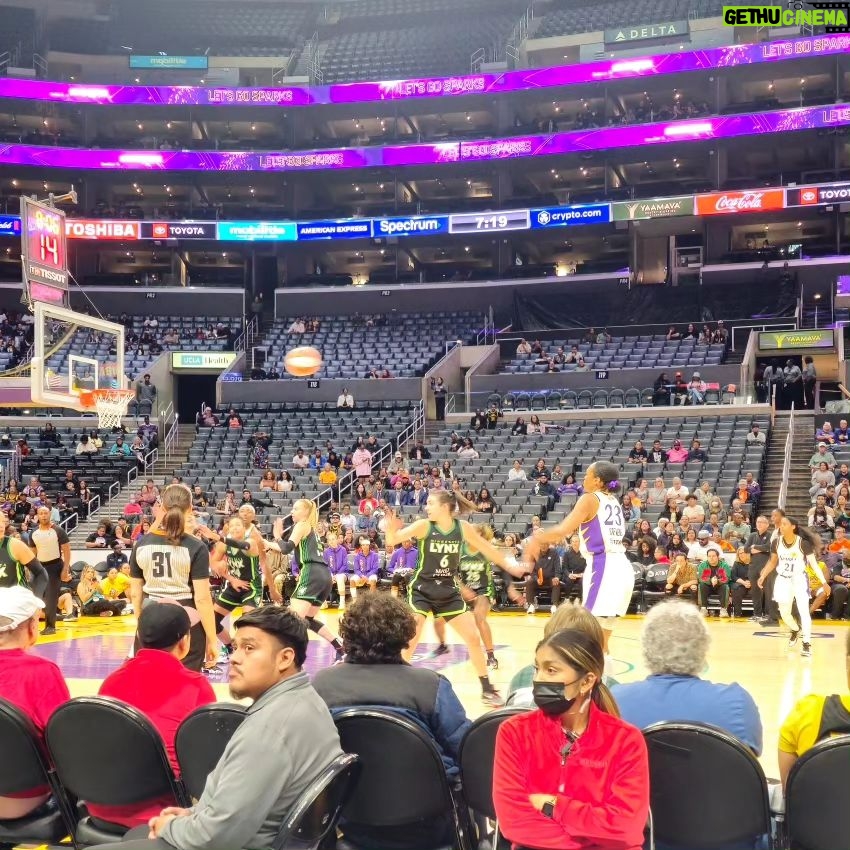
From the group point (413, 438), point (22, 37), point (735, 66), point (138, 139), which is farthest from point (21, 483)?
point (735, 66)

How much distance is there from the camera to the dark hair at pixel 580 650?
122 inches

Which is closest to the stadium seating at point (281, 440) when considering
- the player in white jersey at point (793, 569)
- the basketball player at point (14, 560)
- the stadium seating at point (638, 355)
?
the stadium seating at point (638, 355)

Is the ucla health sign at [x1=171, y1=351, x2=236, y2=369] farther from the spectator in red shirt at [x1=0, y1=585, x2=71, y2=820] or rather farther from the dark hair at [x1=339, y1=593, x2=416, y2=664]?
the dark hair at [x1=339, y1=593, x2=416, y2=664]

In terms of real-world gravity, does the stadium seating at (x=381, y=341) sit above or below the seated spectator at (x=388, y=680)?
above

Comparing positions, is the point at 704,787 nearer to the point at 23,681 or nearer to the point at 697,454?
the point at 23,681

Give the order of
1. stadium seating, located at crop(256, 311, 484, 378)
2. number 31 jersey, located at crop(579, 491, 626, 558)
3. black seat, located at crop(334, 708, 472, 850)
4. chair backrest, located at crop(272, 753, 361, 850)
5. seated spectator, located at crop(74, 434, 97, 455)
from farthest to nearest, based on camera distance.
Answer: stadium seating, located at crop(256, 311, 484, 378)
seated spectator, located at crop(74, 434, 97, 455)
number 31 jersey, located at crop(579, 491, 626, 558)
black seat, located at crop(334, 708, 472, 850)
chair backrest, located at crop(272, 753, 361, 850)

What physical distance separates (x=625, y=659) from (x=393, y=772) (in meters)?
8.14

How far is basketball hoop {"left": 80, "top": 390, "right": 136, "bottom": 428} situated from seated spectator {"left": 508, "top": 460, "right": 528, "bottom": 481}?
27.0ft

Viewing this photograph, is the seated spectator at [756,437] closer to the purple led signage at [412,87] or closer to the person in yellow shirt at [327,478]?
the person in yellow shirt at [327,478]

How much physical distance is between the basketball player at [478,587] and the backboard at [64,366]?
918cm

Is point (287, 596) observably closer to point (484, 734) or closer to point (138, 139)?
point (484, 734)

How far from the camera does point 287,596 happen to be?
706 inches

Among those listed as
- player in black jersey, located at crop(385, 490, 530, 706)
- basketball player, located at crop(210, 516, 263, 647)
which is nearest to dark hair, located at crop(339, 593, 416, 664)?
player in black jersey, located at crop(385, 490, 530, 706)

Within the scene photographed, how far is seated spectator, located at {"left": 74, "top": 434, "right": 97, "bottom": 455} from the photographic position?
27734mm
